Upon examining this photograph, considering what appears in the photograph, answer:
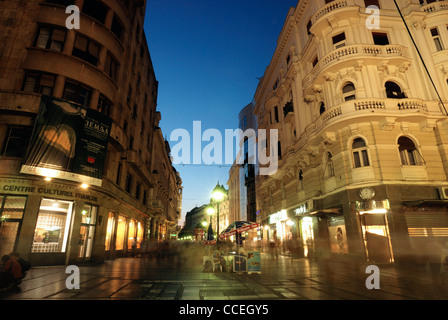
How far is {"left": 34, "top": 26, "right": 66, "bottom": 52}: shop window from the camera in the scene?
595 inches

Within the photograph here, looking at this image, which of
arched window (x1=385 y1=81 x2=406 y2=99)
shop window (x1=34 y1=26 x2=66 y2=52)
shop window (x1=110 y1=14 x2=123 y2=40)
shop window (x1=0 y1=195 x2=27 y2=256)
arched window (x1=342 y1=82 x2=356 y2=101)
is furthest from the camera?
shop window (x1=110 y1=14 x2=123 y2=40)

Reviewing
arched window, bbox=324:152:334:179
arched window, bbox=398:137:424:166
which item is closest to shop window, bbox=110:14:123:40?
arched window, bbox=324:152:334:179

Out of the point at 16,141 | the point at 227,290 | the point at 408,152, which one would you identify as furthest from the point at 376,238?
the point at 16,141

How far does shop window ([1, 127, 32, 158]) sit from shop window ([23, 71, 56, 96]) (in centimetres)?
250

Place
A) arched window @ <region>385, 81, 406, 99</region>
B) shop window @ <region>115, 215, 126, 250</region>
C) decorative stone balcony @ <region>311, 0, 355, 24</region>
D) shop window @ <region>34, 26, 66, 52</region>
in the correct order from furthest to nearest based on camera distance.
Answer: shop window @ <region>115, 215, 126, 250</region>
decorative stone balcony @ <region>311, 0, 355, 24</region>
arched window @ <region>385, 81, 406, 99</region>
shop window @ <region>34, 26, 66, 52</region>

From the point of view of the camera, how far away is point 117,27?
1998cm

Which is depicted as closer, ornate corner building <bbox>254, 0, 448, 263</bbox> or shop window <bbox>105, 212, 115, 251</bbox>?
ornate corner building <bbox>254, 0, 448, 263</bbox>

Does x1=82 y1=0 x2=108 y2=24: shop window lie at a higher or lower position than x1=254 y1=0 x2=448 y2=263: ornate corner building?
higher

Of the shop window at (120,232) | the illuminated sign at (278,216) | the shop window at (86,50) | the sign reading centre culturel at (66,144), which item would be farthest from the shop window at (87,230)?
the illuminated sign at (278,216)

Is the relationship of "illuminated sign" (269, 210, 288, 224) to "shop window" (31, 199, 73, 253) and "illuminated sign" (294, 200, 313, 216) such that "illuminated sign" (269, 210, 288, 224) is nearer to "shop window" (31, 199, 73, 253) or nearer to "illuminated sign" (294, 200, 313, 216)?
"illuminated sign" (294, 200, 313, 216)

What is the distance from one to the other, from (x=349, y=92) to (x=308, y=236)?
12.1 meters

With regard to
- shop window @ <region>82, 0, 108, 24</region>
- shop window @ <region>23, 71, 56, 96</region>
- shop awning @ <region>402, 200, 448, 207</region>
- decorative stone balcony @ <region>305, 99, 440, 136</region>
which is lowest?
shop awning @ <region>402, 200, 448, 207</region>
